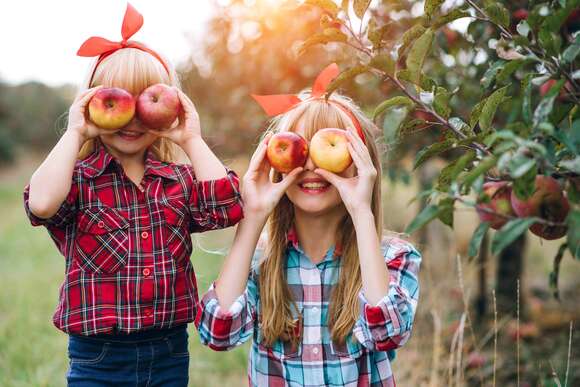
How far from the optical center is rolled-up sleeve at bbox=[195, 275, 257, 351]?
1.61 m

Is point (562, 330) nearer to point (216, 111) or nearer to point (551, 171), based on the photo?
point (551, 171)

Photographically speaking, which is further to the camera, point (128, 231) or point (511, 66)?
point (128, 231)

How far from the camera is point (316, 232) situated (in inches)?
71.2

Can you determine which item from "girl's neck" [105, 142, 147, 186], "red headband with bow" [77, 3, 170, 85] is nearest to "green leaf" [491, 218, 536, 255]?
"girl's neck" [105, 142, 147, 186]

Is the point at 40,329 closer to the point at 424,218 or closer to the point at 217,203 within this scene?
the point at 217,203

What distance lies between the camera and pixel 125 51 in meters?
1.80


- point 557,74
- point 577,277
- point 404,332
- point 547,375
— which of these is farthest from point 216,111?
point 557,74

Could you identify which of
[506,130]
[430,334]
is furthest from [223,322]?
[430,334]

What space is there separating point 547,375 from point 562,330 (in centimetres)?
84

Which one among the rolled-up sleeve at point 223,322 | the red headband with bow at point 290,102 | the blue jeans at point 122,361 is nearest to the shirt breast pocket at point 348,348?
the rolled-up sleeve at point 223,322

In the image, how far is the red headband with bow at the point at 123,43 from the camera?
1.80 metres

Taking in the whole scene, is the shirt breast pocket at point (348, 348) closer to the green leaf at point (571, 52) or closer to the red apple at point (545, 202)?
the red apple at point (545, 202)

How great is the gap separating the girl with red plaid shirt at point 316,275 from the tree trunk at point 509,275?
2519 mm

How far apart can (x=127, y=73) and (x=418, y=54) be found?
92 centimetres
